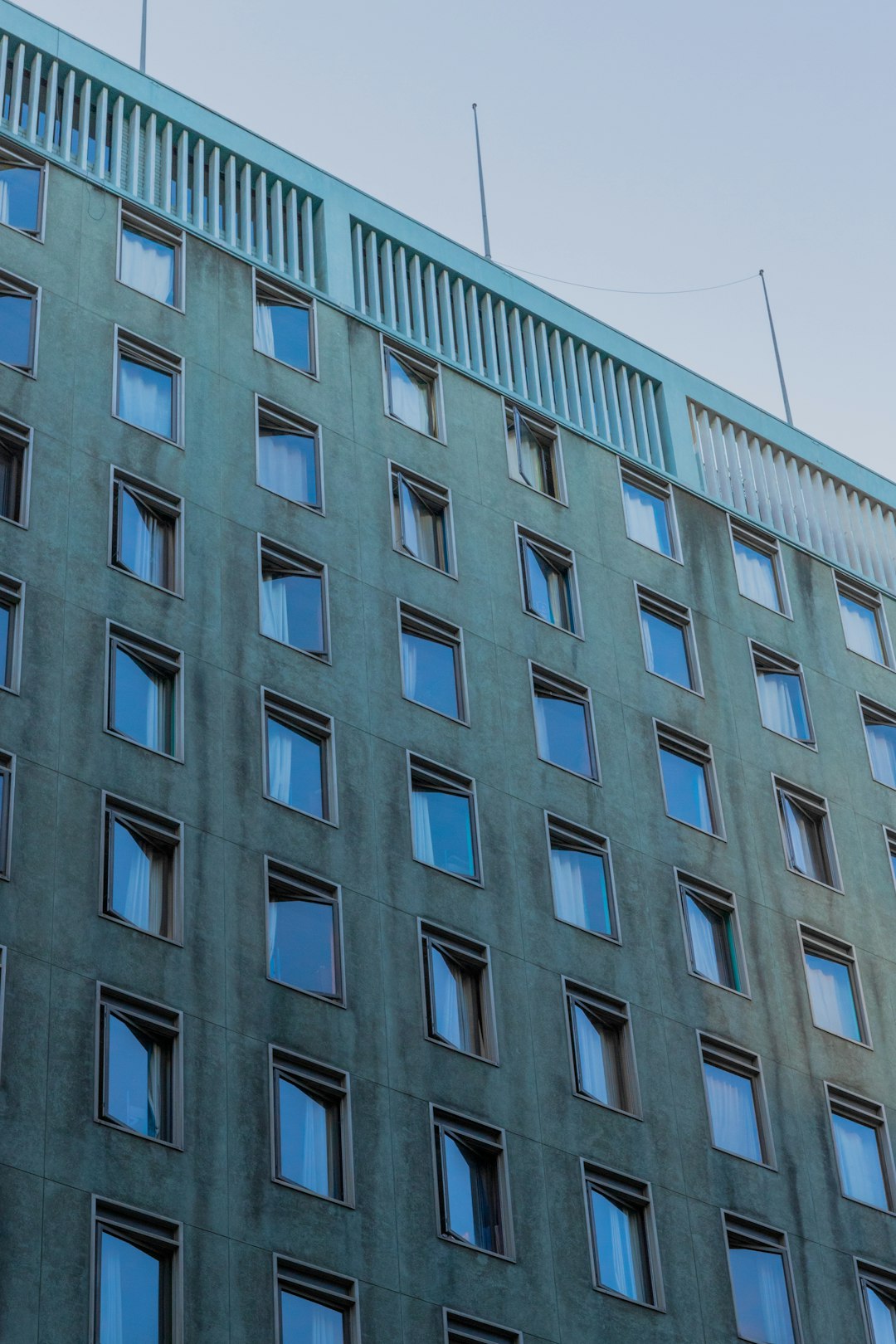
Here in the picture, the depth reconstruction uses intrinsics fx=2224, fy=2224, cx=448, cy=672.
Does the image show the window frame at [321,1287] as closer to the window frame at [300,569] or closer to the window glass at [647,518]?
the window frame at [300,569]

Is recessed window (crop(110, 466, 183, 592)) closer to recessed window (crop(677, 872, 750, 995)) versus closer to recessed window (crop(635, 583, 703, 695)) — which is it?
recessed window (crop(635, 583, 703, 695))

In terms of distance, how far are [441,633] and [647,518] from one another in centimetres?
964

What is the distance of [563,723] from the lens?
49.3m

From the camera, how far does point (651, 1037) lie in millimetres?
45312

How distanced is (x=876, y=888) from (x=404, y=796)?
1405cm

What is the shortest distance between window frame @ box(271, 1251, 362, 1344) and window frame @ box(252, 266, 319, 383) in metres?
21.4

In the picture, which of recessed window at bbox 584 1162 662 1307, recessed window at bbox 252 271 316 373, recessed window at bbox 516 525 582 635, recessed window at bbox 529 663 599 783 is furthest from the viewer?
recessed window at bbox 516 525 582 635

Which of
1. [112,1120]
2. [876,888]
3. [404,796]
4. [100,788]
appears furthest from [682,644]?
→ [112,1120]

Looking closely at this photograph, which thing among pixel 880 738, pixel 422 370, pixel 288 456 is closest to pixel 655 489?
pixel 422 370

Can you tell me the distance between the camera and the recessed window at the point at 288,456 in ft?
157

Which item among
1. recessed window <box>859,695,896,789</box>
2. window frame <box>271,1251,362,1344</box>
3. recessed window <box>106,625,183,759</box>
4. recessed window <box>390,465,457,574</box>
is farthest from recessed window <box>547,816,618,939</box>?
recessed window <box>859,695,896,789</box>

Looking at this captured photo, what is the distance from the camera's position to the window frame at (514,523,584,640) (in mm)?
50781

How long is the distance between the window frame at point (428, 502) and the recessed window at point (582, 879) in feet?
21.7

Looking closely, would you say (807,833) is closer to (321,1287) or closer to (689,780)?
(689,780)
